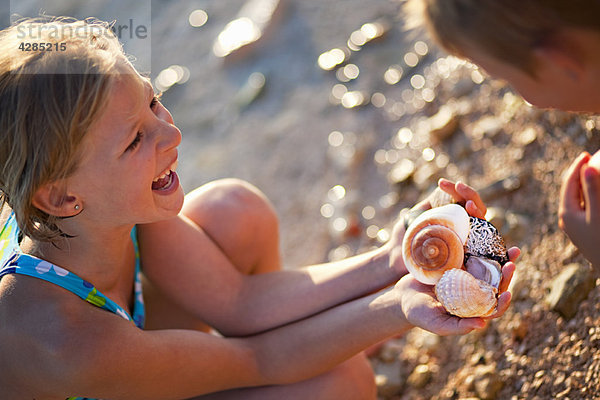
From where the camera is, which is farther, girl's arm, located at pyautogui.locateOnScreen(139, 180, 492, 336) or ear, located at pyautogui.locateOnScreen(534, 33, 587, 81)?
girl's arm, located at pyautogui.locateOnScreen(139, 180, 492, 336)

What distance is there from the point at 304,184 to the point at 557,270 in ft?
5.17

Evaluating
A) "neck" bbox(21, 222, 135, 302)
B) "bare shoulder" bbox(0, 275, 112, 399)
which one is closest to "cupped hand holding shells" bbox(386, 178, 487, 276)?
"neck" bbox(21, 222, 135, 302)

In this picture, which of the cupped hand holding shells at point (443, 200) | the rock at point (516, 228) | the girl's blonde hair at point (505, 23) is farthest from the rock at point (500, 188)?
the girl's blonde hair at point (505, 23)

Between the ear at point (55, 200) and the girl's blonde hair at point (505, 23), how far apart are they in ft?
3.44

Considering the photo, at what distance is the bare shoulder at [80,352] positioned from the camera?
5.47ft

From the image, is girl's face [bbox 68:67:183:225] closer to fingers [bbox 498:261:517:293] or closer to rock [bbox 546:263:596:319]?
fingers [bbox 498:261:517:293]

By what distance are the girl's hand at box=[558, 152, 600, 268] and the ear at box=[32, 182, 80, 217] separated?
130 cm

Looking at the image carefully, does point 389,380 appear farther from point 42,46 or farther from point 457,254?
point 42,46

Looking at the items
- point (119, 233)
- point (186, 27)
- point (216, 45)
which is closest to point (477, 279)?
point (119, 233)

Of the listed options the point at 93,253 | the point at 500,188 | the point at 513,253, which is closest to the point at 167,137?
the point at 93,253

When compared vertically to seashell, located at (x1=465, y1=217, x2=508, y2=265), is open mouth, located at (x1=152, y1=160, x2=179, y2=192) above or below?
above

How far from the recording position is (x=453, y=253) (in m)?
1.78

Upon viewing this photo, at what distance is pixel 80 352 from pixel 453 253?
1021 millimetres

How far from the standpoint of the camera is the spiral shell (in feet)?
5.77
